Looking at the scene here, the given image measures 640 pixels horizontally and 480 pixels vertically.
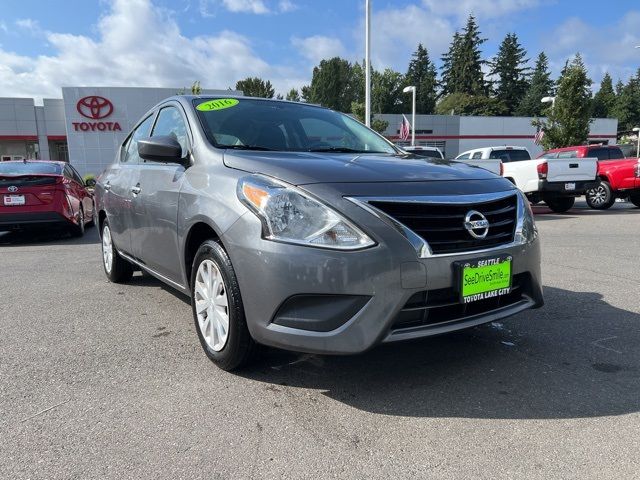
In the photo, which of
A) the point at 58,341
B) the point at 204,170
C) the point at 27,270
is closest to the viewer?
the point at 204,170

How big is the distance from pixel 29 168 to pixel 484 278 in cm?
904

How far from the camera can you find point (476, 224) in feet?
8.96

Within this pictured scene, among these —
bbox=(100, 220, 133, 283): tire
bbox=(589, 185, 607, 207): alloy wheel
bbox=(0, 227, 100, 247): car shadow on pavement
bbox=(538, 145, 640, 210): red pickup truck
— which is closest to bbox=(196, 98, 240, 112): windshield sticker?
bbox=(100, 220, 133, 283): tire

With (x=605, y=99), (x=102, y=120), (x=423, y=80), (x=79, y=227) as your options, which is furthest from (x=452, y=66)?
(x=79, y=227)

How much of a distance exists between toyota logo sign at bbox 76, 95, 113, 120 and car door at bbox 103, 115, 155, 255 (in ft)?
99.0

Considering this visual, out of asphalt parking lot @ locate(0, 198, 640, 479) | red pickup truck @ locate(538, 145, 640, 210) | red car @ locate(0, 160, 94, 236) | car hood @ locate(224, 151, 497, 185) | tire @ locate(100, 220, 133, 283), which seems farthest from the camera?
red pickup truck @ locate(538, 145, 640, 210)

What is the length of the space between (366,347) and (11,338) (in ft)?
9.45

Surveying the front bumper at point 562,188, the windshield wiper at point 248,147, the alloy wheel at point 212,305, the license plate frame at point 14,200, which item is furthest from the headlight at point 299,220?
the front bumper at point 562,188

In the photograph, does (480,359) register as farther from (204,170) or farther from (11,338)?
(11,338)

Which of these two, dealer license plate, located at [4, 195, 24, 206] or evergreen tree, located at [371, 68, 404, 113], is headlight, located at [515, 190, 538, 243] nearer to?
dealer license plate, located at [4, 195, 24, 206]

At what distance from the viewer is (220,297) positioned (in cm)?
298

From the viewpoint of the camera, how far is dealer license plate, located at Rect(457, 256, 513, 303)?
8.61 ft

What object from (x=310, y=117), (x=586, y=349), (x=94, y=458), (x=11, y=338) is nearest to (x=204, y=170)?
(x=310, y=117)

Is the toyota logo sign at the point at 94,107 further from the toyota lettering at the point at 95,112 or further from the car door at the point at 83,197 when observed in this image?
the car door at the point at 83,197
